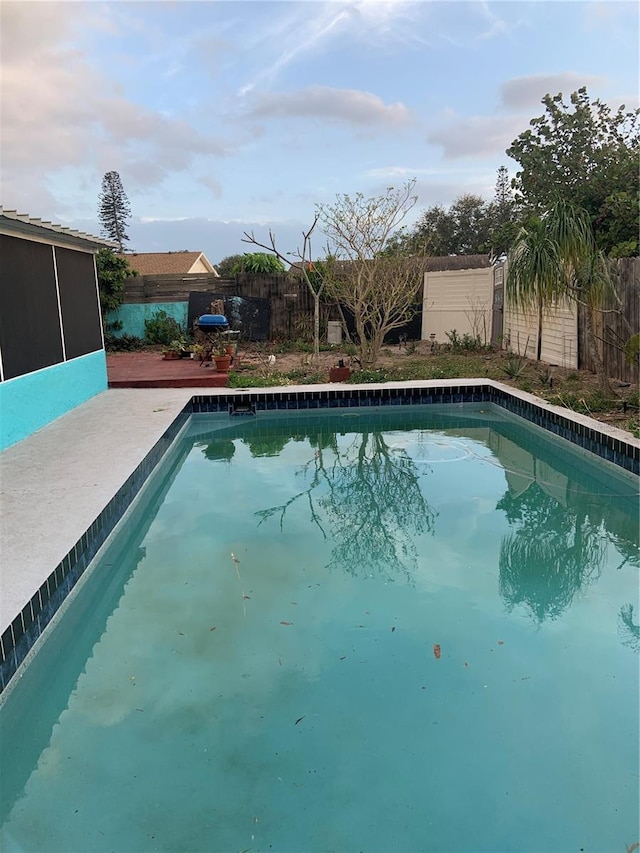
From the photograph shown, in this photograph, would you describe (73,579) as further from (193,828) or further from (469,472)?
(469,472)

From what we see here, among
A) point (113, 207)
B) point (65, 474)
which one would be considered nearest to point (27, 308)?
point (65, 474)

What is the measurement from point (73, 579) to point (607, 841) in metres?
2.81

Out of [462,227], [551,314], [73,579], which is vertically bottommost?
[73,579]

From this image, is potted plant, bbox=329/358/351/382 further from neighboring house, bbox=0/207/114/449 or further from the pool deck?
neighboring house, bbox=0/207/114/449

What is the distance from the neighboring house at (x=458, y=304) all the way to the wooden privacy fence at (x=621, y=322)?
4.42 meters

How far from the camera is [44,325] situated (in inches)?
283

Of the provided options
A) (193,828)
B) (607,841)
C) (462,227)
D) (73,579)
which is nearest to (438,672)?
(607,841)

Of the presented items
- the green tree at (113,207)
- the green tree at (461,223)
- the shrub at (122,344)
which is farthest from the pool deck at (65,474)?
the green tree at (113,207)

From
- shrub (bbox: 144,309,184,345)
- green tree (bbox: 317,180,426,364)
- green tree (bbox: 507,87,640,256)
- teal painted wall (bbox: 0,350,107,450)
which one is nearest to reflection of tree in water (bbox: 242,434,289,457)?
teal painted wall (bbox: 0,350,107,450)

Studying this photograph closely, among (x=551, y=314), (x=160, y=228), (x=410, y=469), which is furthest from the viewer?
(x=160, y=228)

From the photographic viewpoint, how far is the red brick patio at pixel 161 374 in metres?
9.35

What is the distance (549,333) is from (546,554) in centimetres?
644

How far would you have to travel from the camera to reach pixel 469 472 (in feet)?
19.8

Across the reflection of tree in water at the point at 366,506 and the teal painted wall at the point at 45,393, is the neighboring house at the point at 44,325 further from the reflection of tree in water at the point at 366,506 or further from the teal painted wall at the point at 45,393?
the reflection of tree in water at the point at 366,506
